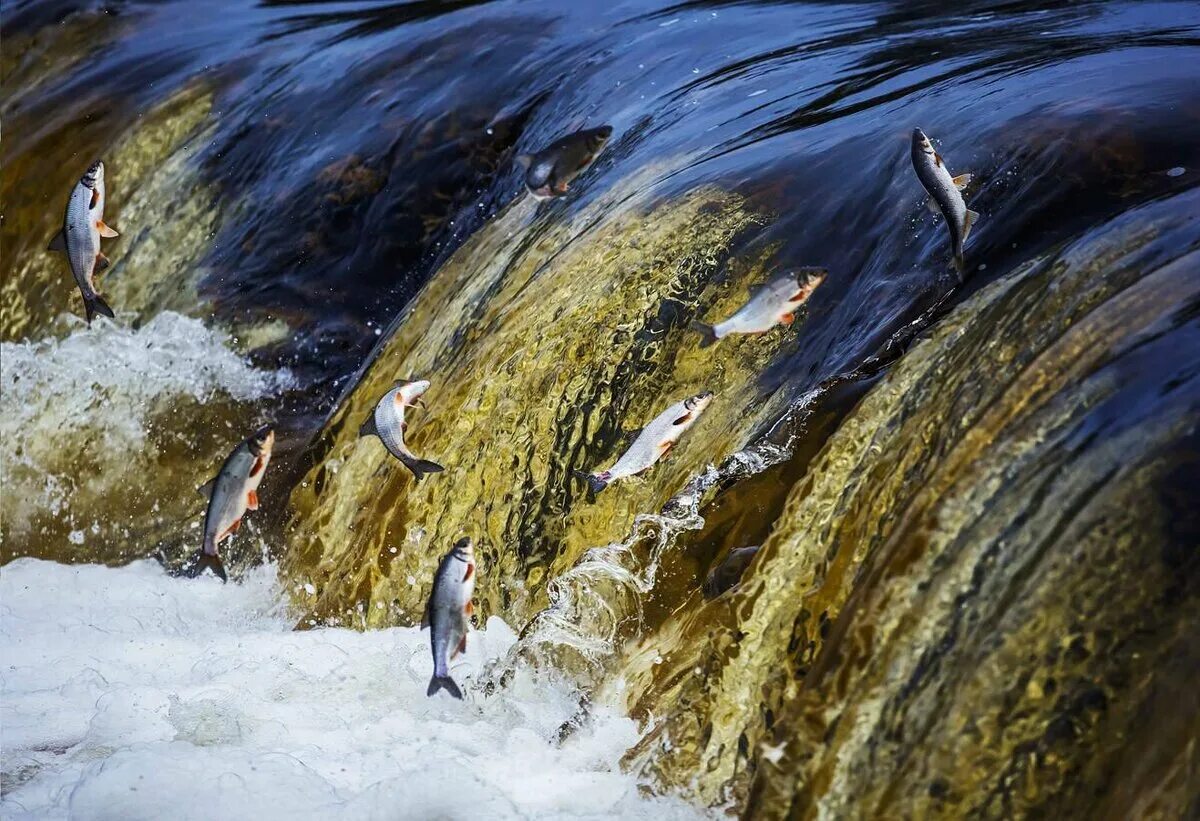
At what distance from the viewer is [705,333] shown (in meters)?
4.61

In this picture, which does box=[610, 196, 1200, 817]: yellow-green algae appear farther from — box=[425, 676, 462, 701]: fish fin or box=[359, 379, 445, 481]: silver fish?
box=[359, 379, 445, 481]: silver fish

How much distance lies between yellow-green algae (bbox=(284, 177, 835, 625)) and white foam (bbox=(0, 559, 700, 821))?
8.8 inches

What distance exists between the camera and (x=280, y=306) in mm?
7336

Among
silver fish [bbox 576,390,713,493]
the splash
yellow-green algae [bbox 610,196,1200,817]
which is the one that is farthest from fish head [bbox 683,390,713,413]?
the splash

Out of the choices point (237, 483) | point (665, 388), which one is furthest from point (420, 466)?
point (665, 388)

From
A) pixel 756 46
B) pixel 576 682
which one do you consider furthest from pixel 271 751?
pixel 756 46

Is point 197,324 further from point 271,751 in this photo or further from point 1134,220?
point 1134,220

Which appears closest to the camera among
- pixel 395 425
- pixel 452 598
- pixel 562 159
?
pixel 452 598

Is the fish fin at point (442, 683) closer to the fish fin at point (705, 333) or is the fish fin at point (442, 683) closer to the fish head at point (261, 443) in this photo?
the fish head at point (261, 443)

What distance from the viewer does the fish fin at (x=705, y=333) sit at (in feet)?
14.7

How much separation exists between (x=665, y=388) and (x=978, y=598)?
187cm

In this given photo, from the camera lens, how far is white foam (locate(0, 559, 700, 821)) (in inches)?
154

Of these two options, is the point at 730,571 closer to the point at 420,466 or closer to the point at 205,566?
the point at 420,466

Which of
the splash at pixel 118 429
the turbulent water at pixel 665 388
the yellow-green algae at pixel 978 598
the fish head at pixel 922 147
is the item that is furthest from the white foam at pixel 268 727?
the fish head at pixel 922 147
